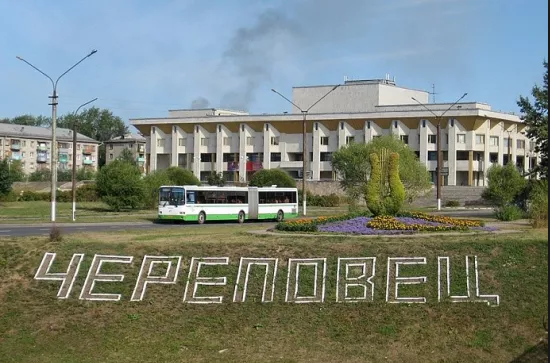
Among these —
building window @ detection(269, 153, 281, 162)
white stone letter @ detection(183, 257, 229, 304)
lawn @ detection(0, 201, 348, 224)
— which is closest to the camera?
white stone letter @ detection(183, 257, 229, 304)

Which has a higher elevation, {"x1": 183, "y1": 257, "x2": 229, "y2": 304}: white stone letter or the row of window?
the row of window

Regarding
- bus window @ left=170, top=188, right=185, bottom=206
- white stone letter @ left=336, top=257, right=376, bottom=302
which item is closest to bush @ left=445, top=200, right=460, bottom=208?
bus window @ left=170, top=188, right=185, bottom=206

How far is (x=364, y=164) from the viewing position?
245 ft

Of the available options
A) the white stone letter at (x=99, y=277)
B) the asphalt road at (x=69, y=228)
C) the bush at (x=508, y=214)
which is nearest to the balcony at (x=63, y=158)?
the asphalt road at (x=69, y=228)

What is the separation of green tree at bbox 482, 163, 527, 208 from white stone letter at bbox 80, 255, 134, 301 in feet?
112

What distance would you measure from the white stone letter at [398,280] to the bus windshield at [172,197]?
1013 inches

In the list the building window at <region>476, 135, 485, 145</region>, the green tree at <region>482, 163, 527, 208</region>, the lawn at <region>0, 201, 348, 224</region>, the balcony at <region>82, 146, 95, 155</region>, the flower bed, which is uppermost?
the balcony at <region>82, 146, 95, 155</region>

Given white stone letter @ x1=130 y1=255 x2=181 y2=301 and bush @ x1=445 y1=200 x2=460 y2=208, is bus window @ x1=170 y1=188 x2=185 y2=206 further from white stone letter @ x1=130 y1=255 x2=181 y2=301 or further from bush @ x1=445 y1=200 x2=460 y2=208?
bush @ x1=445 y1=200 x2=460 y2=208

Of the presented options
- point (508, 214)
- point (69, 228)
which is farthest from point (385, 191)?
point (69, 228)

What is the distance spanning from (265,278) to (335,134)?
83305 millimetres

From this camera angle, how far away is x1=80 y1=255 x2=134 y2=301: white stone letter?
61.0 ft

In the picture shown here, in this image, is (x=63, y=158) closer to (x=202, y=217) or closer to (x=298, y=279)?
(x=202, y=217)

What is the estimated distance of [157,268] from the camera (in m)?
20.0

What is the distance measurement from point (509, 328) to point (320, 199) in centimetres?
6334
